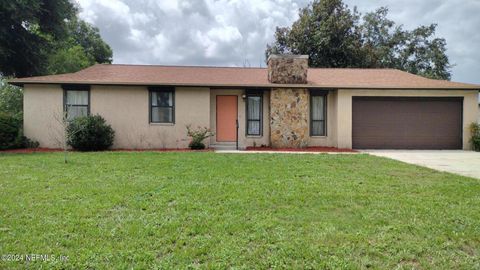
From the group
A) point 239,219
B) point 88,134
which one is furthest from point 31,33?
point 239,219

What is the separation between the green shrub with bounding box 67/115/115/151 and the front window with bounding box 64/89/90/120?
118cm

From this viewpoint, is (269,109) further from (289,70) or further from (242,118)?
(289,70)

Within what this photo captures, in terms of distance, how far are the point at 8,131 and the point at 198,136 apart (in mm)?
7161

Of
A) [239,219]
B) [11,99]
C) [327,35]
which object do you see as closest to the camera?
[239,219]

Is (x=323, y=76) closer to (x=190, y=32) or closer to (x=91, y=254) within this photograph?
(x=190, y=32)

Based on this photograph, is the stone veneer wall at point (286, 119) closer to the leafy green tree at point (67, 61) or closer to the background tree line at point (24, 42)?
the background tree line at point (24, 42)

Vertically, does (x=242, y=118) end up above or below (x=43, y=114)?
below

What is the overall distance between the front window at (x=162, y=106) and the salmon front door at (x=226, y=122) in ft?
6.65

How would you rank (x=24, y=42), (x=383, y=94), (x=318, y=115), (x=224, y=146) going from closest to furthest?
1. (x=224, y=146)
2. (x=383, y=94)
3. (x=318, y=115)
4. (x=24, y=42)

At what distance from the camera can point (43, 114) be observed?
1266cm

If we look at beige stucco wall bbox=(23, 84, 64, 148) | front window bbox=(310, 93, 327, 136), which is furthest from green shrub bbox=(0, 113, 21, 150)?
front window bbox=(310, 93, 327, 136)

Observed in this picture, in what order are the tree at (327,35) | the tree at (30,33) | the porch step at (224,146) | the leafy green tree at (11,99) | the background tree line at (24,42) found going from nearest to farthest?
1. the background tree line at (24,42)
2. the porch step at (224,146)
3. the tree at (30,33)
4. the leafy green tree at (11,99)
5. the tree at (327,35)

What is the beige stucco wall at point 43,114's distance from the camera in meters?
12.6

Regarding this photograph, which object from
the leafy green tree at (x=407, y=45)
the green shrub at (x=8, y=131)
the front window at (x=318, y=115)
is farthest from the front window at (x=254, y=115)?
the leafy green tree at (x=407, y=45)
